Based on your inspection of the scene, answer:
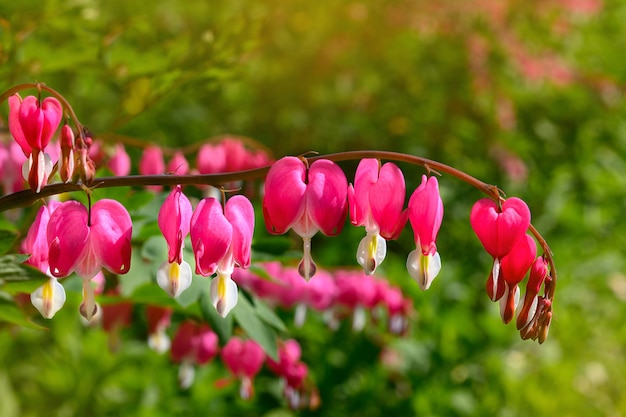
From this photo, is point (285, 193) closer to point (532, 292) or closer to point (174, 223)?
point (174, 223)

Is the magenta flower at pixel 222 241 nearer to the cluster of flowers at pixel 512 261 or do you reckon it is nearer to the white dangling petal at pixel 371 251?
the white dangling petal at pixel 371 251

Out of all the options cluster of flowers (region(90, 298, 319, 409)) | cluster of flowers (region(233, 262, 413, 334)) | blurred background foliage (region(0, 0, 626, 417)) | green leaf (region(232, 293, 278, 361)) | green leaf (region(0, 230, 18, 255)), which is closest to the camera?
green leaf (region(0, 230, 18, 255))

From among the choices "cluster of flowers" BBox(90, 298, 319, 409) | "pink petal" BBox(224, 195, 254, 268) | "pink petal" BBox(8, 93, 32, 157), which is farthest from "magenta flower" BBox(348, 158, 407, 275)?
"cluster of flowers" BBox(90, 298, 319, 409)

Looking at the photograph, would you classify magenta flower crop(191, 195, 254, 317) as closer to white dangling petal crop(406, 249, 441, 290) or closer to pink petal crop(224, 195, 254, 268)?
pink petal crop(224, 195, 254, 268)

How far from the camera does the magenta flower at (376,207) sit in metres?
0.84

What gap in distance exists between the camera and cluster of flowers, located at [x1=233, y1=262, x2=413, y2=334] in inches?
71.5

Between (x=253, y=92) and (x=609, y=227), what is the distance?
1904mm

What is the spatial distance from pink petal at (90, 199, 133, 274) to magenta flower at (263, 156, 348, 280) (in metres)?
0.14

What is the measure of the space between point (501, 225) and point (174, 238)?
1.08 ft

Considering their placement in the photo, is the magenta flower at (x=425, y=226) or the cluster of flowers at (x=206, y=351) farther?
the cluster of flowers at (x=206, y=351)

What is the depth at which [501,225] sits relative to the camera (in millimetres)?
836

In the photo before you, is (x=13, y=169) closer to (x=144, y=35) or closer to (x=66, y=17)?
(x=66, y=17)

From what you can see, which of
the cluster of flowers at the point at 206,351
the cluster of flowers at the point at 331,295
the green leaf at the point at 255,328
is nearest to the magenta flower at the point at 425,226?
the green leaf at the point at 255,328

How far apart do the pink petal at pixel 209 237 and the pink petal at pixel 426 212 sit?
0.19 m
